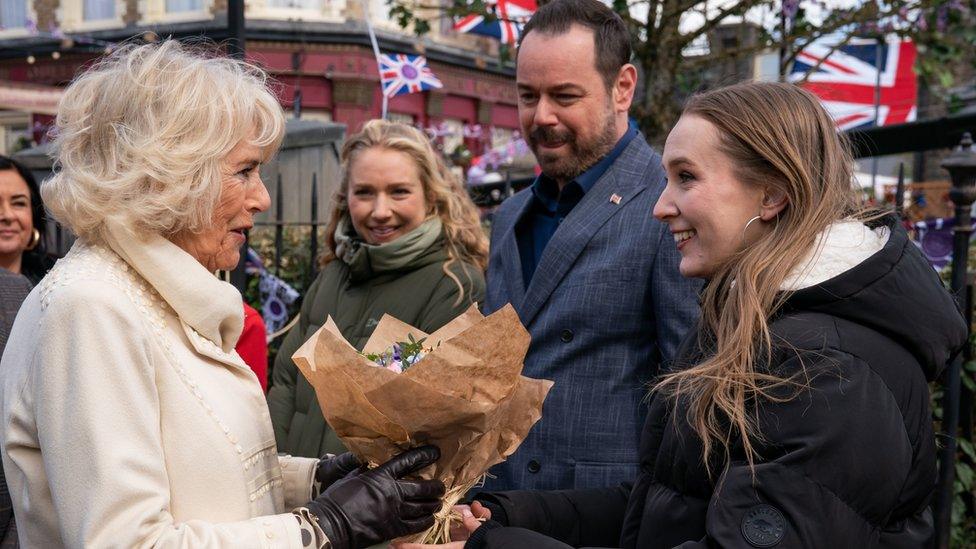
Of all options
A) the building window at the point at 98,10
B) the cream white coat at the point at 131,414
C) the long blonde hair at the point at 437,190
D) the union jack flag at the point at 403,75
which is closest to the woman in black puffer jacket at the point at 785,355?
the cream white coat at the point at 131,414

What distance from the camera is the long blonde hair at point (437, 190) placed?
4012 millimetres

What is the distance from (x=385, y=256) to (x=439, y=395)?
192cm

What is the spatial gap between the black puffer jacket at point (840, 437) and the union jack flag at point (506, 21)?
546 centimetres

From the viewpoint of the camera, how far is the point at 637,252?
2.78m

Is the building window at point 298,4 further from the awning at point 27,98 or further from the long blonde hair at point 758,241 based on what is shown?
the long blonde hair at point 758,241

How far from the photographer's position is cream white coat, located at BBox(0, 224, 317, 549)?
1.76 meters

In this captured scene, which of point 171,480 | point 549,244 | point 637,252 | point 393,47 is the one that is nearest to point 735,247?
point 637,252

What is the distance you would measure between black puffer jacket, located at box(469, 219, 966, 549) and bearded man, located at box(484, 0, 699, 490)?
2.49ft

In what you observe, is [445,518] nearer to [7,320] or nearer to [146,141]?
[146,141]

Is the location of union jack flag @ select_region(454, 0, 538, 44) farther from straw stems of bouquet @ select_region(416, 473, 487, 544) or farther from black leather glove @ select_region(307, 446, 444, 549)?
black leather glove @ select_region(307, 446, 444, 549)

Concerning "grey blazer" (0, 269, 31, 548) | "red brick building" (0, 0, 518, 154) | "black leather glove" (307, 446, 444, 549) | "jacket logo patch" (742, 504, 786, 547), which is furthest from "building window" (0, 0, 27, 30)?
"jacket logo patch" (742, 504, 786, 547)

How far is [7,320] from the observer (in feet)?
9.29

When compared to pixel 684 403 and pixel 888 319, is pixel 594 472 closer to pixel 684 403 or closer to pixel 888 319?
pixel 684 403

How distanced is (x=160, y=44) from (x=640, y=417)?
1.56 meters
